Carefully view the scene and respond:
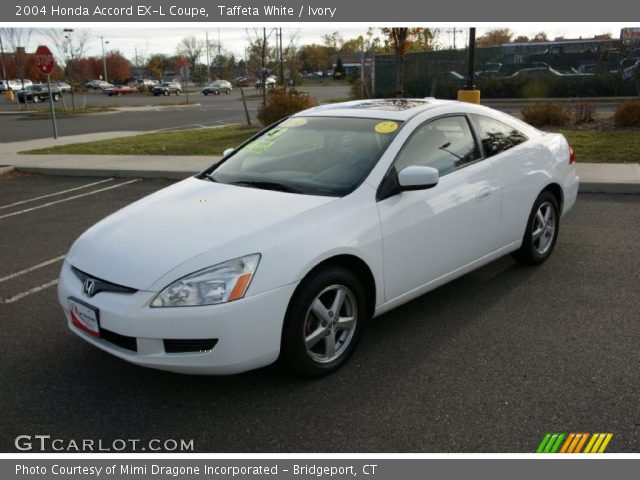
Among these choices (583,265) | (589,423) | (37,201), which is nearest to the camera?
(589,423)

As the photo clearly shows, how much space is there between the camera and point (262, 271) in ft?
10.5

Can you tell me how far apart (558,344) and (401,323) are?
3.47 feet

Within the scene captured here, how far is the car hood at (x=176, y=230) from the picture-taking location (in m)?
3.27

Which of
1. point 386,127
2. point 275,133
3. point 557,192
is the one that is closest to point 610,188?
point 557,192

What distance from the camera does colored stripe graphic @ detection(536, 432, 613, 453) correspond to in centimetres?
293

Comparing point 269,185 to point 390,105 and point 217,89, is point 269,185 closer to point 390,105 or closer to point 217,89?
point 390,105

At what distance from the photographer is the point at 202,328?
10.2ft

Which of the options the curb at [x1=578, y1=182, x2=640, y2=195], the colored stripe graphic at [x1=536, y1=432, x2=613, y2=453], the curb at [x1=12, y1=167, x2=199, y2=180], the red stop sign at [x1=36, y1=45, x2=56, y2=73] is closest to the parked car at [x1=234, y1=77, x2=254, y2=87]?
the red stop sign at [x1=36, y1=45, x2=56, y2=73]

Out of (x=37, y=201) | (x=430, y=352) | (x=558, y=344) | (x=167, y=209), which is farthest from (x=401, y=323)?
(x=37, y=201)

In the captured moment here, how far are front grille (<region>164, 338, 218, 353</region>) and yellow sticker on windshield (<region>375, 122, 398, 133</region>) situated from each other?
1.98m

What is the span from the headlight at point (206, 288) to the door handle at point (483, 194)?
81.6 inches

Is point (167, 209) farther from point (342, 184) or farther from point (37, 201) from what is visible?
point (37, 201)

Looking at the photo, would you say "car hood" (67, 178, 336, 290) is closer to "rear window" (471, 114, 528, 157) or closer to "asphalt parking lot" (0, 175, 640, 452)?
"asphalt parking lot" (0, 175, 640, 452)

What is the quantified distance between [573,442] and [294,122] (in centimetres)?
304
